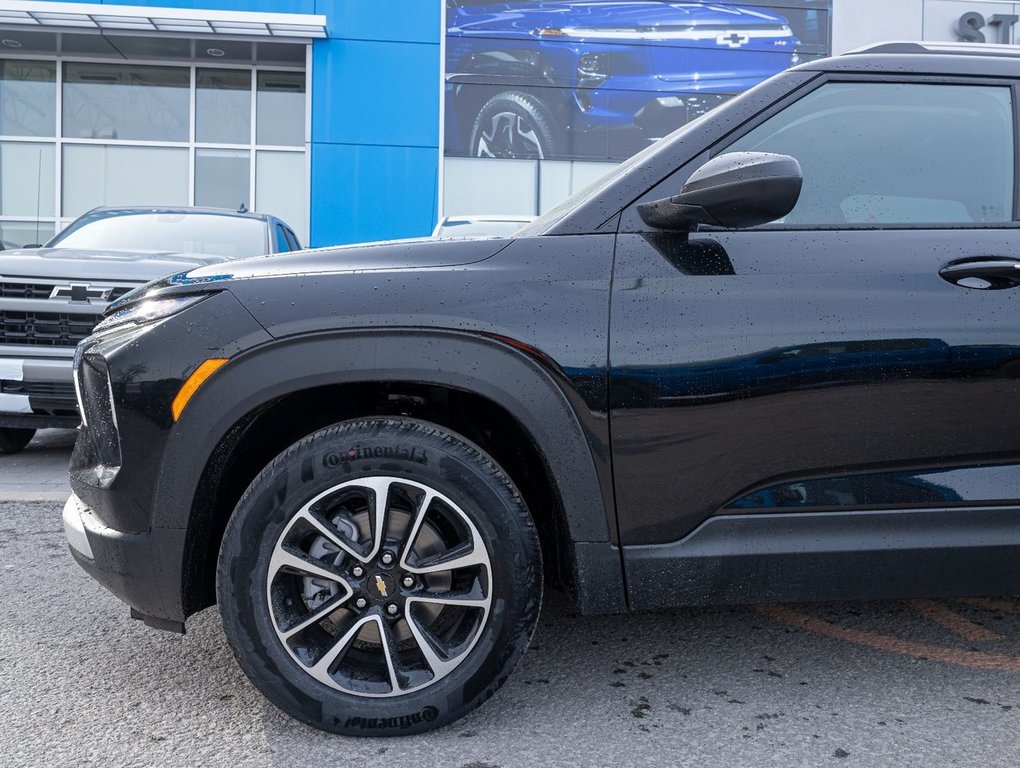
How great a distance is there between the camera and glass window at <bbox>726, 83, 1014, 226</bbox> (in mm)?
2342

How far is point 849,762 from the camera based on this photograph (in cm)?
202

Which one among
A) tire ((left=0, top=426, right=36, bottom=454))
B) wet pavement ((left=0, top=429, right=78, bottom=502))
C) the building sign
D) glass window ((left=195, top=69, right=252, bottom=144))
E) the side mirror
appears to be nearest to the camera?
the side mirror

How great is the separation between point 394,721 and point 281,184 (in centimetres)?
1381

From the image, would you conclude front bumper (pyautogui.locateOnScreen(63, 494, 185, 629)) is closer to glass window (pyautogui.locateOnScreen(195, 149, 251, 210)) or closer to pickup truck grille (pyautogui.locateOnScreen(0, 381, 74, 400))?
Answer: pickup truck grille (pyautogui.locateOnScreen(0, 381, 74, 400))

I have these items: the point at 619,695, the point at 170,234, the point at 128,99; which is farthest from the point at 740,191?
the point at 128,99

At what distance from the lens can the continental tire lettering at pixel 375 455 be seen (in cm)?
210

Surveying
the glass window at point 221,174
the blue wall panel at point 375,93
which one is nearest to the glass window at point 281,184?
the glass window at point 221,174

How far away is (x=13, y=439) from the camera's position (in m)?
5.71

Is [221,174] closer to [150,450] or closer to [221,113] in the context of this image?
[221,113]

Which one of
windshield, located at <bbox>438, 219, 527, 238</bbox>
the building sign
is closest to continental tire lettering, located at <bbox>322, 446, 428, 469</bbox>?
windshield, located at <bbox>438, 219, 527, 238</bbox>

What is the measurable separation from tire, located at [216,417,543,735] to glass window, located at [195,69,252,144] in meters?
13.9

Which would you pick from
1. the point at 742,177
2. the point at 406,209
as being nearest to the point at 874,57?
the point at 742,177

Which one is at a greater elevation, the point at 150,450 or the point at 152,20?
the point at 152,20

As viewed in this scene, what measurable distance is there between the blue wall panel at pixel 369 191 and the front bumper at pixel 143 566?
482 inches
